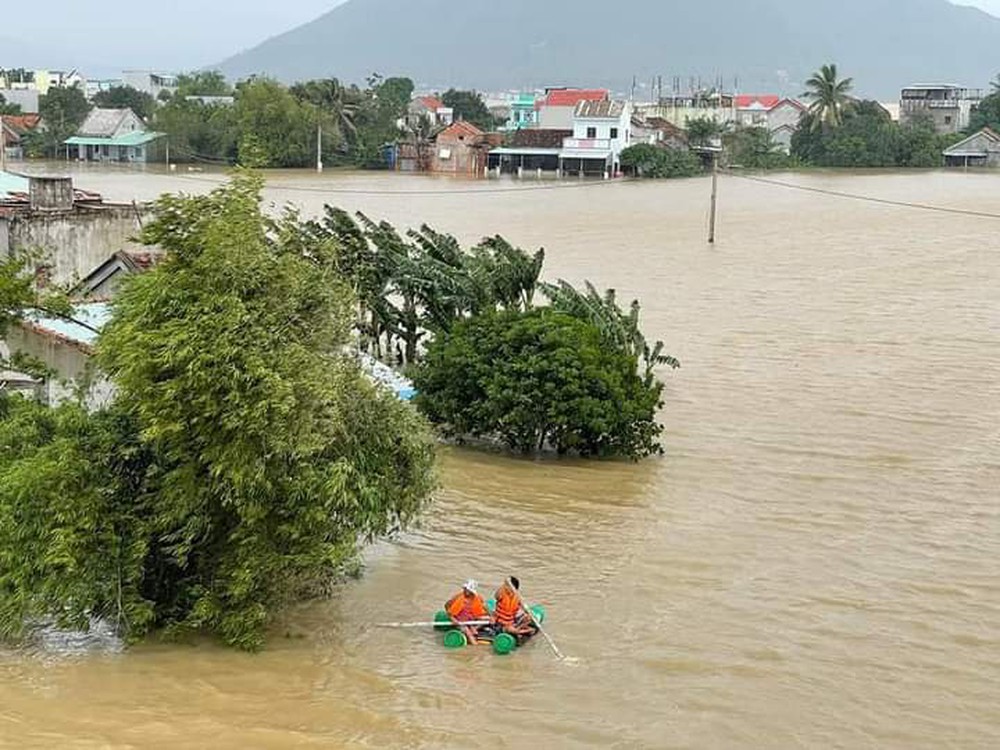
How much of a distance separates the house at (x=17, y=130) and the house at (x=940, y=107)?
6905 centimetres

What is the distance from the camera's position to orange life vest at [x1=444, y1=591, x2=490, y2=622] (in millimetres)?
11922

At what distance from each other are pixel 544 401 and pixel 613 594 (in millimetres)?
4795

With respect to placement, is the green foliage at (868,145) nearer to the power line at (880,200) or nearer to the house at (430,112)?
the power line at (880,200)

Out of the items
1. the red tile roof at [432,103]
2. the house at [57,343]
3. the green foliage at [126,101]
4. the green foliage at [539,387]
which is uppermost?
the red tile roof at [432,103]

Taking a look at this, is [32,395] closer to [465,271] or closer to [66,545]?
[66,545]

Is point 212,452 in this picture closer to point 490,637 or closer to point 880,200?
point 490,637

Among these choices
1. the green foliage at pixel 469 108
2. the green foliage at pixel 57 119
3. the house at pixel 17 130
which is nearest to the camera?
the house at pixel 17 130

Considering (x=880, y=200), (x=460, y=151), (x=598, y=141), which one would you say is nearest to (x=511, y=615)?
(x=880, y=200)

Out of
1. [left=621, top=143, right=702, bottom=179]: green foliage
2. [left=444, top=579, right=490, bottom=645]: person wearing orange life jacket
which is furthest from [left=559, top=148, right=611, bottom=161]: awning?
[left=444, top=579, right=490, bottom=645]: person wearing orange life jacket

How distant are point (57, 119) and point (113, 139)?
5.76 metres

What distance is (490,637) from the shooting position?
1179 cm

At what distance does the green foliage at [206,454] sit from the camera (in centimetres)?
1045

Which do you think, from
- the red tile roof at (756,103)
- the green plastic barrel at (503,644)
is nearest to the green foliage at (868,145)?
the red tile roof at (756,103)

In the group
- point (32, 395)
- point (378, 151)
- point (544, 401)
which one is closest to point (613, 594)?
point (544, 401)
